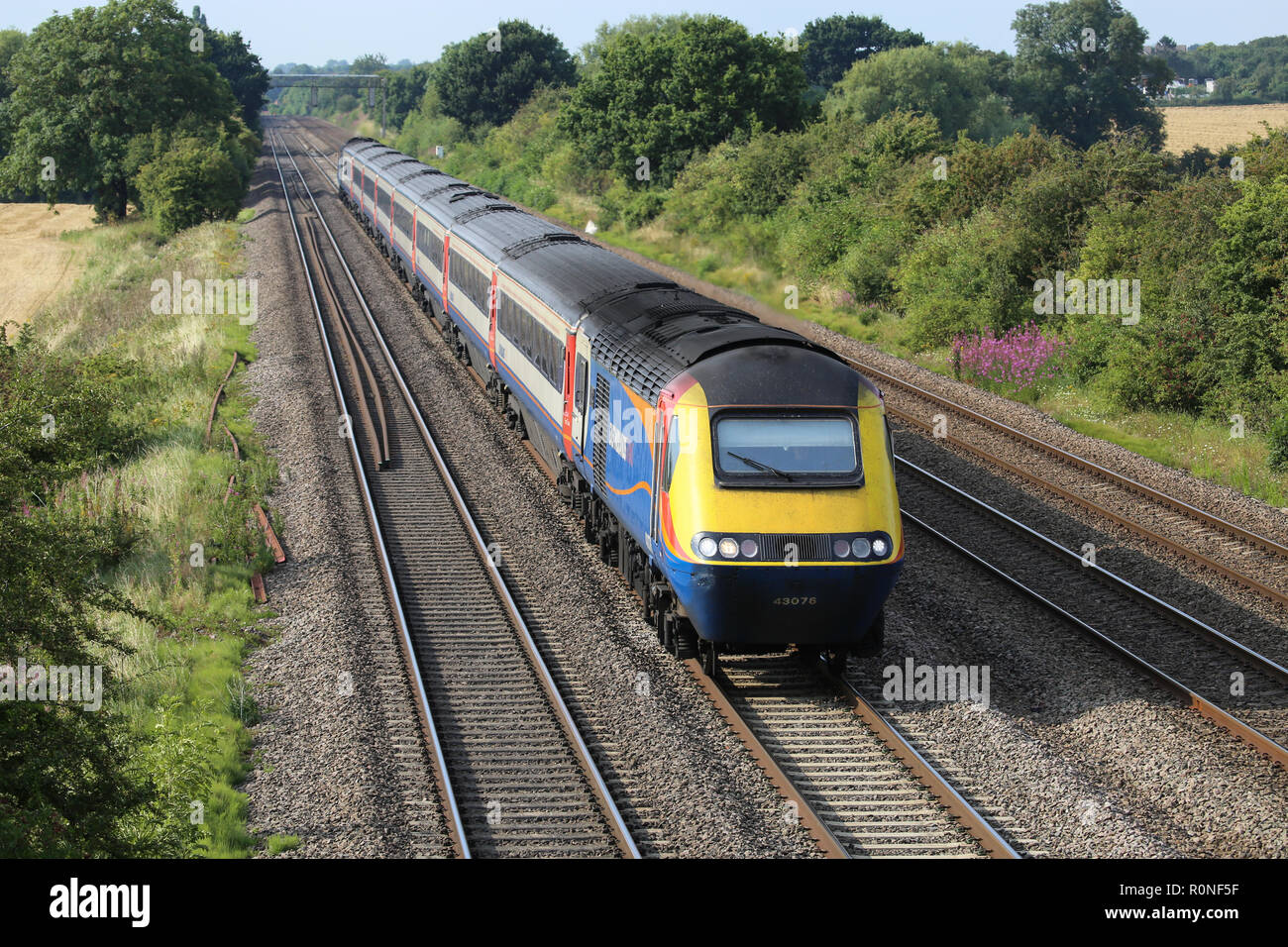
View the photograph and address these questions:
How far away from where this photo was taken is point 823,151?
40875 mm

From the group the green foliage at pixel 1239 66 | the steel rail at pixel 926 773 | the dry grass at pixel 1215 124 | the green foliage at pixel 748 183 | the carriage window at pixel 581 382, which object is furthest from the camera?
the green foliage at pixel 1239 66

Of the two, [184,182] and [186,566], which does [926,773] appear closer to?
[186,566]

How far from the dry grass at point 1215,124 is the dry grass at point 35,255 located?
58.1 meters

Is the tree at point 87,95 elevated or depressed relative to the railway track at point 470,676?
elevated

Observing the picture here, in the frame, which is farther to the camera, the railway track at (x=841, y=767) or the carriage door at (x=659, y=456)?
the carriage door at (x=659, y=456)

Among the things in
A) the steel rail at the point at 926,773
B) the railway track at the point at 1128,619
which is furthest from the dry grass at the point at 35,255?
the steel rail at the point at 926,773

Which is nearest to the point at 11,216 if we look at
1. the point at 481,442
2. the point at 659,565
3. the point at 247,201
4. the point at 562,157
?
the point at 247,201

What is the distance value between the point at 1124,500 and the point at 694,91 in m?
34.8

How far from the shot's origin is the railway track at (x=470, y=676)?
9695mm

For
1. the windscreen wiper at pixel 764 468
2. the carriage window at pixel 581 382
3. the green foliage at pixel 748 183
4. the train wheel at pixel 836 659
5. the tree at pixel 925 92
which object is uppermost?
the tree at pixel 925 92

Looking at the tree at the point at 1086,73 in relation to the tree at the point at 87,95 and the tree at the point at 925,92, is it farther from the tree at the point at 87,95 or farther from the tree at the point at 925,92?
the tree at the point at 87,95

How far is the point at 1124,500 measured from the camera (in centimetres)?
1814

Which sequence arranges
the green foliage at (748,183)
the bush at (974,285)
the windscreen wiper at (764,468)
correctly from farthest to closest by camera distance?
the green foliage at (748,183) < the bush at (974,285) < the windscreen wiper at (764,468)

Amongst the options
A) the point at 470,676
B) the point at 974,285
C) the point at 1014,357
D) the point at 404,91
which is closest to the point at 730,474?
the point at 470,676
